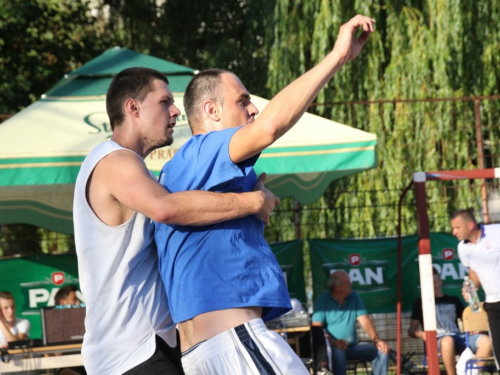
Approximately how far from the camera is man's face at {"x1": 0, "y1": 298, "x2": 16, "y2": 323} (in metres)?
8.56

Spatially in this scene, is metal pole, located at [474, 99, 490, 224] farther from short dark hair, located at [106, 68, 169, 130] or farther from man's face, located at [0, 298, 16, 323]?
short dark hair, located at [106, 68, 169, 130]

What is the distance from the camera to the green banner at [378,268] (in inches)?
390

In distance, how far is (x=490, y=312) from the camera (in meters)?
8.67

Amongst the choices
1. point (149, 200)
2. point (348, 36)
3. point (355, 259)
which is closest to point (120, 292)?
point (149, 200)

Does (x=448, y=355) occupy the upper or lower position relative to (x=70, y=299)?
lower

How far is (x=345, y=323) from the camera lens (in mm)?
9305

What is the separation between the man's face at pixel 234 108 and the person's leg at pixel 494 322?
6.14 meters

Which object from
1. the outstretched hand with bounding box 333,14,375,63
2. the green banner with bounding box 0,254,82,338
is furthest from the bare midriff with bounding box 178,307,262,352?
the green banner with bounding box 0,254,82,338

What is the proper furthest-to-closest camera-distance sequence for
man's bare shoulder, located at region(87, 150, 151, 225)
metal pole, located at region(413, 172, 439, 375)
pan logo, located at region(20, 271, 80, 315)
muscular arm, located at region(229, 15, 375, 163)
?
pan logo, located at region(20, 271, 80, 315) → metal pole, located at region(413, 172, 439, 375) → man's bare shoulder, located at region(87, 150, 151, 225) → muscular arm, located at region(229, 15, 375, 163)

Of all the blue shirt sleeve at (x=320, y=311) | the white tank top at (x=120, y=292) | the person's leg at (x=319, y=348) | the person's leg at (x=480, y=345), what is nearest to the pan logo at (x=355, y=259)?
the blue shirt sleeve at (x=320, y=311)

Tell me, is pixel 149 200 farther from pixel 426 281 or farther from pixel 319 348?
pixel 319 348

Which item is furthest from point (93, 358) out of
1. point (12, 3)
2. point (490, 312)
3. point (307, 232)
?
point (12, 3)

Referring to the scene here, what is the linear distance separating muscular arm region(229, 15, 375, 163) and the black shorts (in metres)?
0.79

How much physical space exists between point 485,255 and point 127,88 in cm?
633
